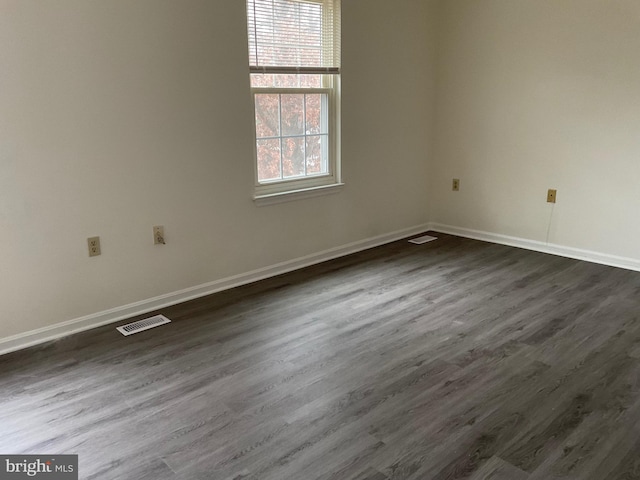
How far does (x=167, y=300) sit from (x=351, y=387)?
1473mm

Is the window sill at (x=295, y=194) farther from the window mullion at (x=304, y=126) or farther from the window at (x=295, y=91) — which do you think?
the window mullion at (x=304, y=126)

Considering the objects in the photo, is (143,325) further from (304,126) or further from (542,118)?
(542,118)

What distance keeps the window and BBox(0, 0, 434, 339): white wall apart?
0.11 metres

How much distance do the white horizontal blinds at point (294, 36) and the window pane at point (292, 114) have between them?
191mm

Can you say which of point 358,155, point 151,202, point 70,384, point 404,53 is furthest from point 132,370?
point 404,53

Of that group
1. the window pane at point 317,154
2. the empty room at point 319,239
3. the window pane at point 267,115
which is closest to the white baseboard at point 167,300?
the empty room at point 319,239

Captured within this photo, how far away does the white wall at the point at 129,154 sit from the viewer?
2627mm

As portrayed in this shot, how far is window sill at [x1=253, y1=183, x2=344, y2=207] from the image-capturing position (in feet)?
12.0

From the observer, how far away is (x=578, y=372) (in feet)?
8.16

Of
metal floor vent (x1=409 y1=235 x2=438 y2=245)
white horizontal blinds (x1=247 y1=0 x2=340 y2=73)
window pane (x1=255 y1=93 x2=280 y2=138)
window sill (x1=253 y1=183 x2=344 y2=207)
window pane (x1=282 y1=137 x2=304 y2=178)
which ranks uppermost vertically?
white horizontal blinds (x1=247 y1=0 x2=340 y2=73)

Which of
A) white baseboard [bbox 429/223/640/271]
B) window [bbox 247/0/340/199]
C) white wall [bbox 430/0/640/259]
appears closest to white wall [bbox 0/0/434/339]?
window [bbox 247/0/340/199]

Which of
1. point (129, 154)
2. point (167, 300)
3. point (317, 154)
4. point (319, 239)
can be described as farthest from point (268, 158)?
point (167, 300)

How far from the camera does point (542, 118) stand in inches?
166

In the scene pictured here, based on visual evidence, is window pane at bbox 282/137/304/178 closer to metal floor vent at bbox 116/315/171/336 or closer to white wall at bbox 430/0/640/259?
metal floor vent at bbox 116/315/171/336
